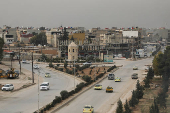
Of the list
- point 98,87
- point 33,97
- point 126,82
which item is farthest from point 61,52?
point 33,97

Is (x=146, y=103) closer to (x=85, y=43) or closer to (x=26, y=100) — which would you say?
(x=26, y=100)

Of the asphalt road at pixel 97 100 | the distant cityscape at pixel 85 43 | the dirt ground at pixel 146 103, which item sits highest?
the distant cityscape at pixel 85 43

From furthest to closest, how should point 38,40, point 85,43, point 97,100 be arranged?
point 38,40
point 85,43
point 97,100

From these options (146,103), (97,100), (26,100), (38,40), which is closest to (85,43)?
(38,40)

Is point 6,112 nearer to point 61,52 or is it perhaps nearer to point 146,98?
point 146,98

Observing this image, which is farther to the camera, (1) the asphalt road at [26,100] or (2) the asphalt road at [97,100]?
(2) the asphalt road at [97,100]

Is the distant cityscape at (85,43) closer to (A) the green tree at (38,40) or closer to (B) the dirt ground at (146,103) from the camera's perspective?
(A) the green tree at (38,40)

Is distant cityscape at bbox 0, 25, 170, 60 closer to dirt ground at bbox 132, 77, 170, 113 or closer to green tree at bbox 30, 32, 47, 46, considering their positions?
green tree at bbox 30, 32, 47, 46

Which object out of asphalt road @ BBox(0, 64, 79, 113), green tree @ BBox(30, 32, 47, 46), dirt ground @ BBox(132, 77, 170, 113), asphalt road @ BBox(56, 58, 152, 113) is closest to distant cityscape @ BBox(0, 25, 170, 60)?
Result: green tree @ BBox(30, 32, 47, 46)

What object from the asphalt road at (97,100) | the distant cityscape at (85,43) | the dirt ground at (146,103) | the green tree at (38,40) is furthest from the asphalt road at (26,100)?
the green tree at (38,40)

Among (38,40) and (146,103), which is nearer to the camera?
(146,103)

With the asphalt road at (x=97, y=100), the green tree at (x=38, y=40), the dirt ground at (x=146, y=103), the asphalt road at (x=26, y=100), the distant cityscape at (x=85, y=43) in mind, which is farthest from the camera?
the green tree at (x=38, y=40)

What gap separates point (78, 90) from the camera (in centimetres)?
4262

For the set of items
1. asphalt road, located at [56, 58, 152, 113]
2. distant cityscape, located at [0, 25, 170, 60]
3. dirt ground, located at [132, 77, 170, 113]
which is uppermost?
distant cityscape, located at [0, 25, 170, 60]
